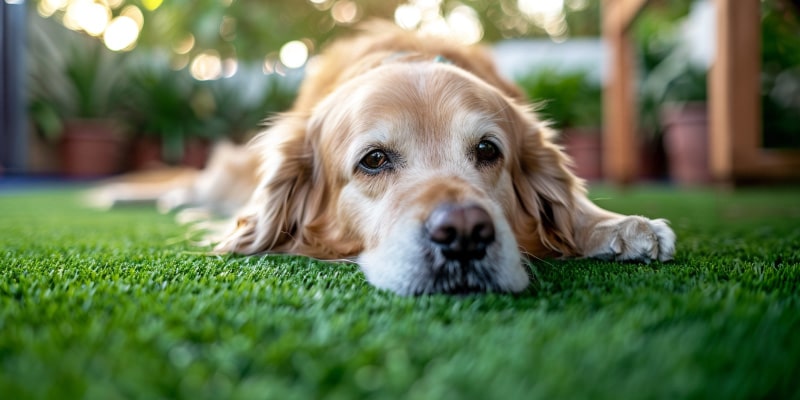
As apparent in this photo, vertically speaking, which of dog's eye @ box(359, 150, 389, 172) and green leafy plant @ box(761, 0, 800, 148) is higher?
green leafy plant @ box(761, 0, 800, 148)

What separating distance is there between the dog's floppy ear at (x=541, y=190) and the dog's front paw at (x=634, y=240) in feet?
0.59

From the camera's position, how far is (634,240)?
184 centimetres

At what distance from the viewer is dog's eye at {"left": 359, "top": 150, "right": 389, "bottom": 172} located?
2025 millimetres

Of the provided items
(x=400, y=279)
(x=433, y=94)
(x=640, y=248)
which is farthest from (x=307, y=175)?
(x=640, y=248)

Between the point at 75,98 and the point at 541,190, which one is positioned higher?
the point at 75,98

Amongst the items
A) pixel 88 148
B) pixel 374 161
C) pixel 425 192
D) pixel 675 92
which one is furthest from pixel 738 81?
pixel 88 148

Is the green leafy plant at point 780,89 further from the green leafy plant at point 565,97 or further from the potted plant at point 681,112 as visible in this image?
the green leafy plant at point 565,97

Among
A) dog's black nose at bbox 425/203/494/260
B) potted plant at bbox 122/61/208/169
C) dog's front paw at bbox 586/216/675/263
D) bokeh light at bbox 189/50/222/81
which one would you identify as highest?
bokeh light at bbox 189/50/222/81

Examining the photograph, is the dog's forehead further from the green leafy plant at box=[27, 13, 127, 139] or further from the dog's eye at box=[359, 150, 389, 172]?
the green leafy plant at box=[27, 13, 127, 139]

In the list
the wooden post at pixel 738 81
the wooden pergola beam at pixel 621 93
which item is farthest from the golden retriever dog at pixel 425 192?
the wooden pergola beam at pixel 621 93

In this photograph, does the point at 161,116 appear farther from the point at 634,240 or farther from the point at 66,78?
the point at 634,240

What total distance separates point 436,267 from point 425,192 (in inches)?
11.7

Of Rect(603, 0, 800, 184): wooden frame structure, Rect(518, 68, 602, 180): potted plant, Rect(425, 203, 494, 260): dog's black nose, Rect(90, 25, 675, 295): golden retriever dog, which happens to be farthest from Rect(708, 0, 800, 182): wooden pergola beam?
Rect(518, 68, 602, 180): potted plant

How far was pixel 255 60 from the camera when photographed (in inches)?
378
